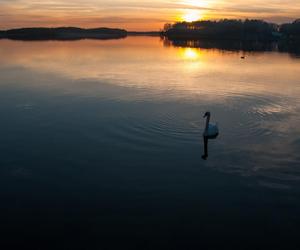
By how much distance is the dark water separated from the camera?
1337 cm

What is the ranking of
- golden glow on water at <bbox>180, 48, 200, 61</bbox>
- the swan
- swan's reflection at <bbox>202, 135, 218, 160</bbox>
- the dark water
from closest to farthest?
the dark water
swan's reflection at <bbox>202, 135, 218, 160</bbox>
the swan
golden glow on water at <bbox>180, 48, 200, 61</bbox>

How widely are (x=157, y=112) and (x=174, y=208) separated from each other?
13244 millimetres

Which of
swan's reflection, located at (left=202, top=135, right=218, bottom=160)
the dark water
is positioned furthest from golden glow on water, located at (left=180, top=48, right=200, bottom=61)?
swan's reflection, located at (left=202, top=135, right=218, bottom=160)

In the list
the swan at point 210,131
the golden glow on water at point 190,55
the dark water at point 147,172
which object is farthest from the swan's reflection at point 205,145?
the golden glow on water at point 190,55

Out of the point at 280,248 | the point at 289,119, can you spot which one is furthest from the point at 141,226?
the point at 289,119

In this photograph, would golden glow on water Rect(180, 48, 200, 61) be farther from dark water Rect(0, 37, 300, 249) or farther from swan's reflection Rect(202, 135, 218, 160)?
swan's reflection Rect(202, 135, 218, 160)

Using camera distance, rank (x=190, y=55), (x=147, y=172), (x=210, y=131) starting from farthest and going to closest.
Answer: (x=190, y=55), (x=210, y=131), (x=147, y=172)

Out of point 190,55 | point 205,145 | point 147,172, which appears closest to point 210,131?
point 205,145

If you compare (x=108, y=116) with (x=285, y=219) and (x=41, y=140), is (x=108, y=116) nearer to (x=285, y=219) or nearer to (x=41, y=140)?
(x=41, y=140)

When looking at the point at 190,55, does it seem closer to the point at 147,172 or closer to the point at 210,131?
the point at 210,131

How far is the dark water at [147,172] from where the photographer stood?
43.9 ft

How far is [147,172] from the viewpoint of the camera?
1800cm

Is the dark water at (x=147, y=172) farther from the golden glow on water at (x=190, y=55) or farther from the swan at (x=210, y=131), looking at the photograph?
the golden glow on water at (x=190, y=55)

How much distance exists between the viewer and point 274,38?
172m
